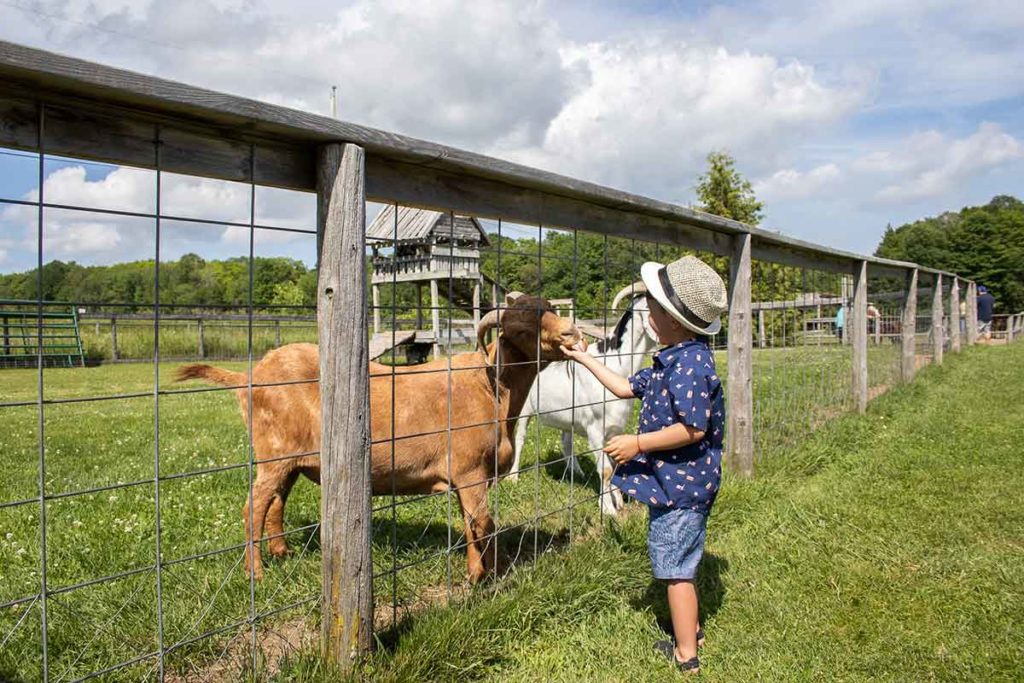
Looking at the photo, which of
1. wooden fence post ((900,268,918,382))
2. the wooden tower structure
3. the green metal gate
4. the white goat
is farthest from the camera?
wooden fence post ((900,268,918,382))

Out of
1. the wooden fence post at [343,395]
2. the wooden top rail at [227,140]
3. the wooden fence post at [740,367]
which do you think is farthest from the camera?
the wooden fence post at [740,367]

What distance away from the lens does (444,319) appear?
619 centimetres

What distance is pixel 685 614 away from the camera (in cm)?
322

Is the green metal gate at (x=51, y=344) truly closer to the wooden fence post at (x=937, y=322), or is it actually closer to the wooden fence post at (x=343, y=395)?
the wooden fence post at (x=343, y=395)

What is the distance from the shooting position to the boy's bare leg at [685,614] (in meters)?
3.22

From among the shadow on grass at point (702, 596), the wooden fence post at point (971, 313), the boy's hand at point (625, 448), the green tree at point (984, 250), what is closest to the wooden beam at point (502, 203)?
the boy's hand at point (625, 448)

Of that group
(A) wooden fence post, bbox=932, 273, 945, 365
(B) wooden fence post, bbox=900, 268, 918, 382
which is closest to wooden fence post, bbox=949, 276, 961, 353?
(A) wooden fence post, bbox=932, 273, 945, 365

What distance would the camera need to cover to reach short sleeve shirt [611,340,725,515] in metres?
3.15

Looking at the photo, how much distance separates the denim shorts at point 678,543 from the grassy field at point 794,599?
1.56 ft

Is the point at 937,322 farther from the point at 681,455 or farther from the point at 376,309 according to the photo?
the point at 376,309

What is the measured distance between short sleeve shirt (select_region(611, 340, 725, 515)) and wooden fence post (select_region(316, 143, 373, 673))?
51.3 inches

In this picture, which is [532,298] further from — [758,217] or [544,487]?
[758,217]

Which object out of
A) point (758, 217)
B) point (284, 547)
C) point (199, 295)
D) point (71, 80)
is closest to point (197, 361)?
point (199, 295)

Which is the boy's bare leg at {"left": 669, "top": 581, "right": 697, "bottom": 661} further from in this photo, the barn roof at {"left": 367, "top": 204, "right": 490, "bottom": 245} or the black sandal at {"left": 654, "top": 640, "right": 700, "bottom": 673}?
the barn roof at {"left": 367, "top": 204, "right": 490, "bottom": 245}
